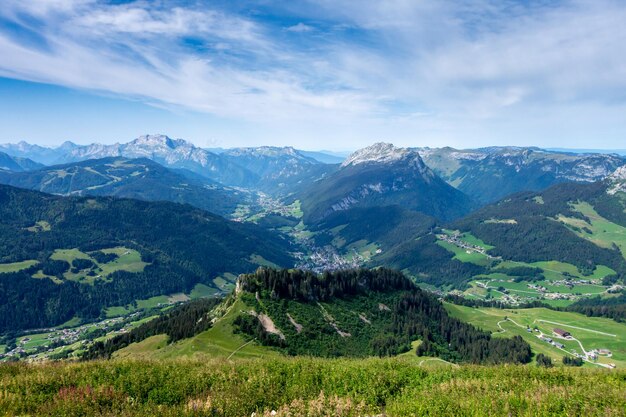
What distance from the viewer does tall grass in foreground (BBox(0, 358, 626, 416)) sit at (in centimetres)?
2722

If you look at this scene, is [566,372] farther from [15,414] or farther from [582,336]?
[582,336]

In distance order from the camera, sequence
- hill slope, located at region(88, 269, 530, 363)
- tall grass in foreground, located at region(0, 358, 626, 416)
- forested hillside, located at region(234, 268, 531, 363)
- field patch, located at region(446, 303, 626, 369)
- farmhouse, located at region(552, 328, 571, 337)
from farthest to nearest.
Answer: farmhouse, located at region(552, 328, 571, 337) → field patch, located at region(446, 303, 626, 369) → forested hillside, located at region(234, 268, 531, 363) → hill slope, located at region(88, 269, 530, 363) → tall grass in foreground, located at region(0, 358, 626, 416)

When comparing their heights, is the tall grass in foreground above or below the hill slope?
above

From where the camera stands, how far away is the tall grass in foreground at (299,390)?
27.2 m

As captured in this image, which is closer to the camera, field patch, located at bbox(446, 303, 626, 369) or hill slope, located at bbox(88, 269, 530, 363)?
hill slope, located at bbox(88, 269, 530, 363)

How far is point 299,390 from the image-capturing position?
34.9 metres

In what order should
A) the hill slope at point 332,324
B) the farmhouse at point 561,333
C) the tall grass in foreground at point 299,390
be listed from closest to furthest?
the tall grass in foreground at point 299,390, the hill slope at point 332,324, the farmhouse at point 561,333

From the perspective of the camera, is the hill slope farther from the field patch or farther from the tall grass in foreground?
the tall grass in foreground

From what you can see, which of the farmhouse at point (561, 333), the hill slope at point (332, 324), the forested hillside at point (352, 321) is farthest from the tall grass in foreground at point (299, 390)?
the farmhouse at point (561, 333)

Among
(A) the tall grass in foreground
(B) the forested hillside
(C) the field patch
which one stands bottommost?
(C) the field patch

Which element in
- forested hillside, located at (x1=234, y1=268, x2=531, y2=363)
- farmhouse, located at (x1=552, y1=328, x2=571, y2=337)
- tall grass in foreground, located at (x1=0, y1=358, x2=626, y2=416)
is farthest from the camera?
farmhouse, located at (x1=552, y1=328, x2=571, y2=337)

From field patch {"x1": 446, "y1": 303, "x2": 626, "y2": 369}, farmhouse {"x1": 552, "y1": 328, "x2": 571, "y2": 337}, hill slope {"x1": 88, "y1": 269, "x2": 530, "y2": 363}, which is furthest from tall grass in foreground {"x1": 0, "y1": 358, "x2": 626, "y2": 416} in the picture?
farmhouse {"x1": 552, "y1": 328, "x2": 571, "y2": 337}

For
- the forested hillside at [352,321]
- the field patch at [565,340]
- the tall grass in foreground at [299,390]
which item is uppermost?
the tall grass in foreground at [299,390]

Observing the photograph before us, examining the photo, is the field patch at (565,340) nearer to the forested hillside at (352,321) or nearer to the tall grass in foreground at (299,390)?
the forested hillside at (352,321)
